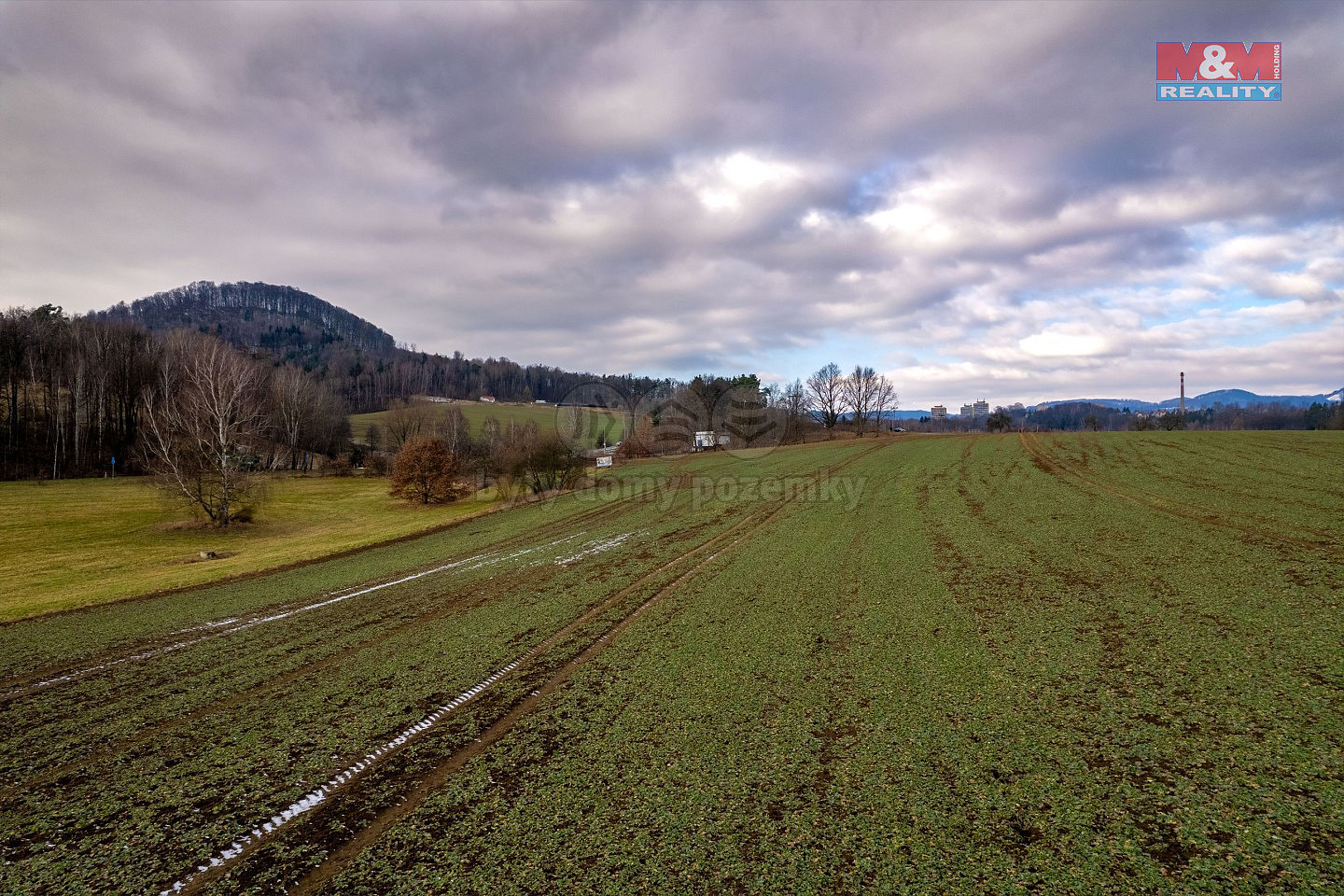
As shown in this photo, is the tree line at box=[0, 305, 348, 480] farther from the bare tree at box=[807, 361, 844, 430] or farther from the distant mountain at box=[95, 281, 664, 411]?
the bare tree at box=[807, 361, 844, 430]

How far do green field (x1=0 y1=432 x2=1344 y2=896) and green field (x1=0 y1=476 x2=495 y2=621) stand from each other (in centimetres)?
337

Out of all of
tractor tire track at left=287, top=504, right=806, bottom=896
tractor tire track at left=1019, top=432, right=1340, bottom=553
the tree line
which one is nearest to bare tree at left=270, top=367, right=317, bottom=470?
the tree line

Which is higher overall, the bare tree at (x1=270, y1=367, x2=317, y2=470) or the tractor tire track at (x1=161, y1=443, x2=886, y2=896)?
the bare tree at (x1=270, y1=367, x2=317, y2=470)

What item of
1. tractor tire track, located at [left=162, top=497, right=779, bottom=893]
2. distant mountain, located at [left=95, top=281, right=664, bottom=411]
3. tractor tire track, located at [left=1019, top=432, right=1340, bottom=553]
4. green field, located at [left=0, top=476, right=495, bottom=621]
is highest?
distant mountain, located at [left=95, top=281, right=664, bottom=411]

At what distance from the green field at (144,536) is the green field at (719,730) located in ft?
11.1

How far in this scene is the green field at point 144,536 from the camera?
13.4 metres

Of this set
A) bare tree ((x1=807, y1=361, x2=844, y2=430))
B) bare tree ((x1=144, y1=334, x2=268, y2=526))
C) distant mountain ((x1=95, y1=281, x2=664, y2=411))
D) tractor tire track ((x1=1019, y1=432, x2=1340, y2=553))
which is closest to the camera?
tractor tire track ((x1=1019, y1=432, x2=1340, y2=553))

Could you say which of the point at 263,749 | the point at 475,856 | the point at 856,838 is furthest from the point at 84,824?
the point at 856,838

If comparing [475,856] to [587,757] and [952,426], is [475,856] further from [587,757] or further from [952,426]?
[952,426]

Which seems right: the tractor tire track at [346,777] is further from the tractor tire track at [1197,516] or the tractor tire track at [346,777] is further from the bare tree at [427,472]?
the bare tree at [427,472]

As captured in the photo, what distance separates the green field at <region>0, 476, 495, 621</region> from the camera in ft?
44.1

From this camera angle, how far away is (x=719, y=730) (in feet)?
16.2

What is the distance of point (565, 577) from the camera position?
11047mm

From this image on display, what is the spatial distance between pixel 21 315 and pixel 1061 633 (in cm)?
8990
